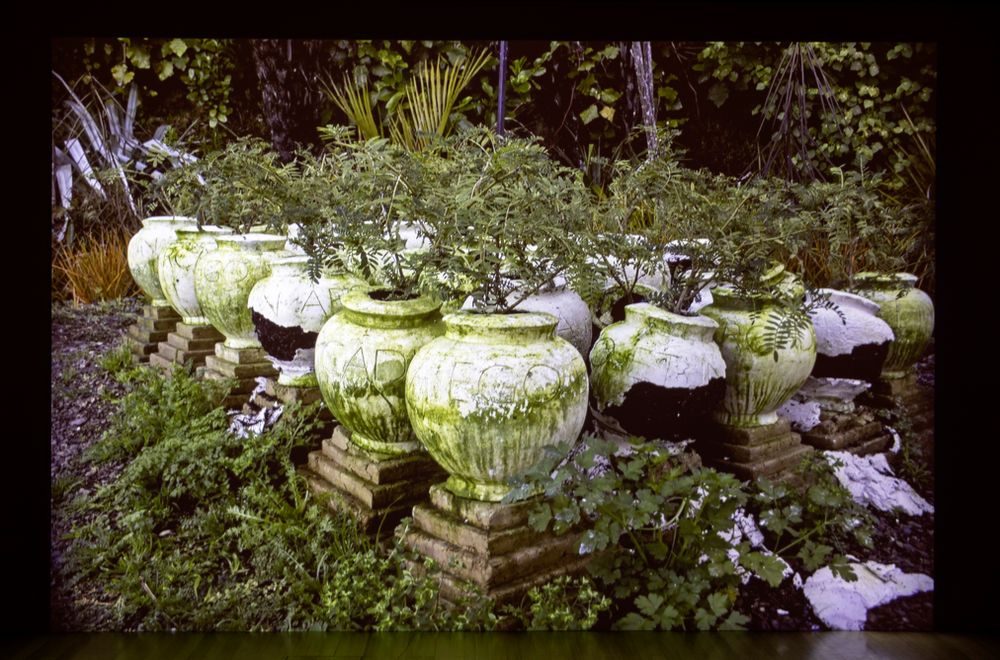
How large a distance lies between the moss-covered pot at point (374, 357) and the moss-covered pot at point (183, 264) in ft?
3.31

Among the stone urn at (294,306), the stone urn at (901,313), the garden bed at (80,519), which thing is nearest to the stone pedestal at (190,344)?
the garden bed at (80,519)

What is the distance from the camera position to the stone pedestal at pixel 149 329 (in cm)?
275

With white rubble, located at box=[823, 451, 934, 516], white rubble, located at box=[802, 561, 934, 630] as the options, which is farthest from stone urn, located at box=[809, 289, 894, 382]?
white rubble, located at box=[802, 561, 934, 630]

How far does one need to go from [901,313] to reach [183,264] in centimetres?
252

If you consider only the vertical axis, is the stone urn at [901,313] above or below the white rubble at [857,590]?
above

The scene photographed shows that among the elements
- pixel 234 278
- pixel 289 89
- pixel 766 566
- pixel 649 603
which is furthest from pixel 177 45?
pixel 766 566

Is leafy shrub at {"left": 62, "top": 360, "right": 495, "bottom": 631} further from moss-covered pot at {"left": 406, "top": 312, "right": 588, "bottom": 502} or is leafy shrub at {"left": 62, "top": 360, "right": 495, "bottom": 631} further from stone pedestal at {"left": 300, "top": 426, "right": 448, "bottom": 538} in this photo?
moss-covered pot at {"left": 406, "top": 312, "right": 588, "bottom": 502}

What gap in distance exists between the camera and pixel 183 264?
289 cm

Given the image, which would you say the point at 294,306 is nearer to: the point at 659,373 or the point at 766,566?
the point at 659,373

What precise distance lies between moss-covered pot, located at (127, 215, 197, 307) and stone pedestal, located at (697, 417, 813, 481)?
2.01 metres

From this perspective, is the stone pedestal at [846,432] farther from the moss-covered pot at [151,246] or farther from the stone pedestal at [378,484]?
the moss-covered pot at [151,246]

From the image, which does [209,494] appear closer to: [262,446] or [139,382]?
[262,446]

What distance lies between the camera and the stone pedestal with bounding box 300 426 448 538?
2133mm

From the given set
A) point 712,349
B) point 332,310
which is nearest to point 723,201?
point 712,349
